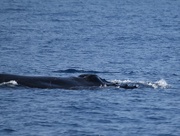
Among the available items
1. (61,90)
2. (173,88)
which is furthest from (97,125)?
(173,88)

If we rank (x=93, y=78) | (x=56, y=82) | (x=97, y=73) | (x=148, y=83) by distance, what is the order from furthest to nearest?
1. (x=97, y=73)
2. (x=148, y=83)
3. (x=93, y=78)
4. (x=56, y=82)

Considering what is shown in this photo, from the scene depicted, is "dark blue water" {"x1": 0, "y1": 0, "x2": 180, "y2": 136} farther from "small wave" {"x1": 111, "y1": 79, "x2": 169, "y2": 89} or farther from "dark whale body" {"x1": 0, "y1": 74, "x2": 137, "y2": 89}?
"dark whale body" {"x1": 0, "y1": 74, "x2": 137, "y2": 89}

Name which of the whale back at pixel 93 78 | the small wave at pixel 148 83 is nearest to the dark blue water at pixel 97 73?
the small wave at pixel 148 83

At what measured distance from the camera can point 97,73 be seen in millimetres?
43375

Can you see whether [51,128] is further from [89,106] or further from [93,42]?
[93,42]

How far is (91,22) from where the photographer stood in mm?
96750

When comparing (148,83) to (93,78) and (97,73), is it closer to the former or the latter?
(93,78)

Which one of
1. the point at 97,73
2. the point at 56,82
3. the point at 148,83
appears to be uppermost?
the point at 56,82

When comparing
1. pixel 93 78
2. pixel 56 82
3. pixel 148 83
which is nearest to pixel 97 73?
pixel 148 83

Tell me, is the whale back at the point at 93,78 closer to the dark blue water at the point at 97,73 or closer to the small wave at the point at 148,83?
the dark blue water at the point at 97,73

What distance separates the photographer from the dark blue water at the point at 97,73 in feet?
93.1

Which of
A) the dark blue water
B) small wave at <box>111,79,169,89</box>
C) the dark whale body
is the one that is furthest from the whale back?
small wave at <box>111,79,169,89</box>

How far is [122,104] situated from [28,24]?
177 ft

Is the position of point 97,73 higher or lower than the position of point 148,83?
higher
